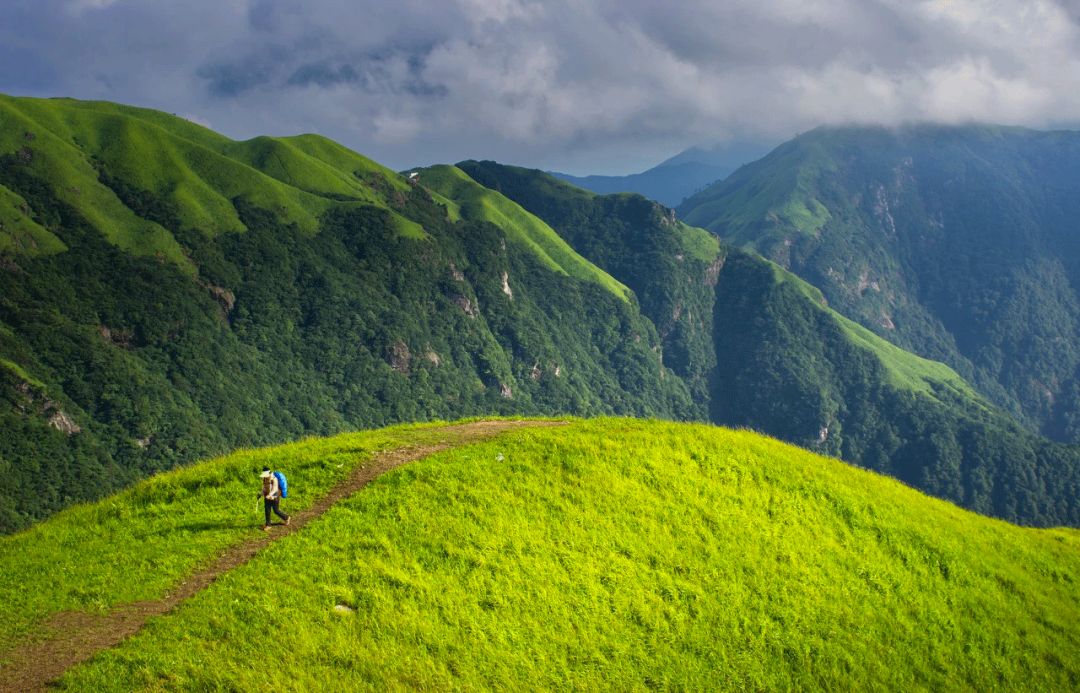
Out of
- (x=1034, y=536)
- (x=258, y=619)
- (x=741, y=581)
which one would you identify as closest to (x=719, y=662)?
(x=741, y=581)

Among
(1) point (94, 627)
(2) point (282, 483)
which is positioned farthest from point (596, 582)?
(1) point (94, 627)

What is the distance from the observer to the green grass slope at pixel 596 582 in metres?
18.8

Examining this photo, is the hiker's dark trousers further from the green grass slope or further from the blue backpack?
the green grass slope

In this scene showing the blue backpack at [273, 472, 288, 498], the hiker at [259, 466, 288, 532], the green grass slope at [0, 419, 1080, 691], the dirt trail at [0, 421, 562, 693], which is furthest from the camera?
the blue backpack at [273, 472, 288, 498]

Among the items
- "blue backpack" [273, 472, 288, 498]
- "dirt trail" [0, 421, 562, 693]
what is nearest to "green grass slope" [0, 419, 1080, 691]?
"dirt trail" [0, 421, 562, 693]

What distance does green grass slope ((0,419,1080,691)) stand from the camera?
18.8 meters

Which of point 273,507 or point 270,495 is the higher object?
point 270,495

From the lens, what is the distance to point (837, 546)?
27.5 meters

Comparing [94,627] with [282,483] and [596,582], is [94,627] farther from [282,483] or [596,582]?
[596,582]

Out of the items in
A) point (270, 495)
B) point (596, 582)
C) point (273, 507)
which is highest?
point (270, 495)

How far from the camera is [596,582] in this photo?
22.9m

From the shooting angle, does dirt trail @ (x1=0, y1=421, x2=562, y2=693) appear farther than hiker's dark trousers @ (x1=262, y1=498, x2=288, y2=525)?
No

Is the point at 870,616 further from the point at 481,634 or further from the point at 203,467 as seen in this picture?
the point at 203,467

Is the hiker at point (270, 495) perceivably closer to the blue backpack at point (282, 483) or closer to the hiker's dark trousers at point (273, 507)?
the hiker's dark trousers at point (273, 507)
